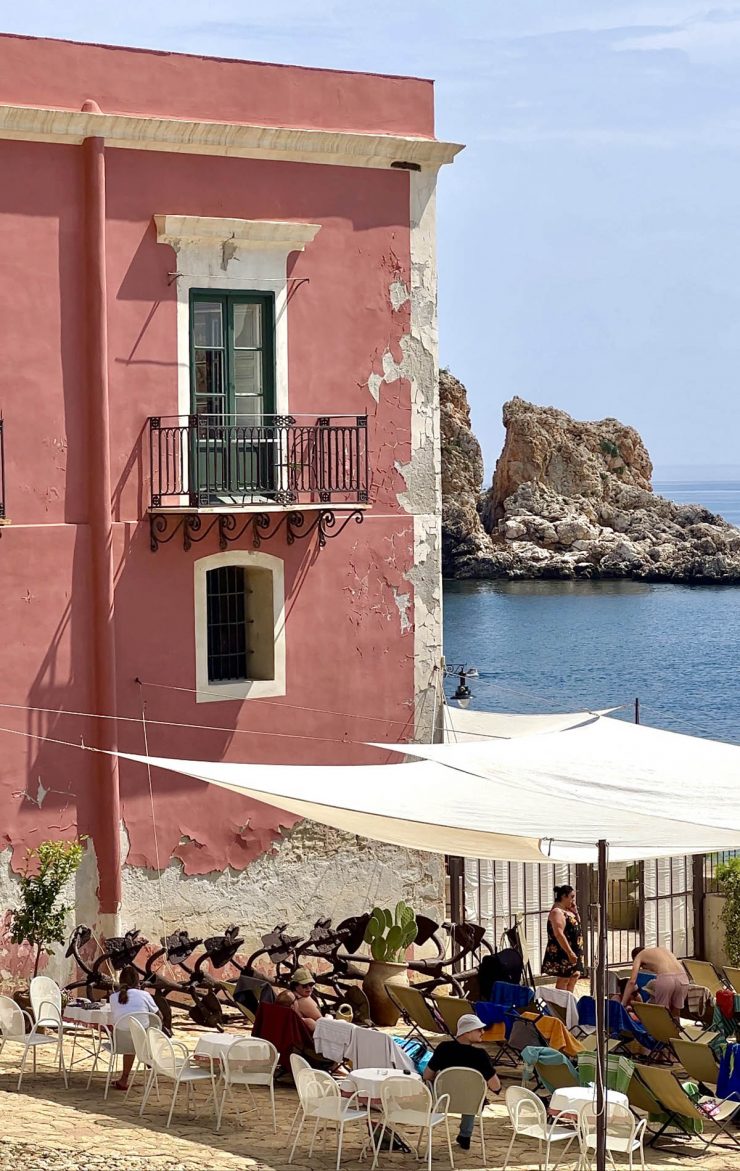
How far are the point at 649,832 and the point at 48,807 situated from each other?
7.23 m

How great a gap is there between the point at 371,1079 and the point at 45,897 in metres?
5.04

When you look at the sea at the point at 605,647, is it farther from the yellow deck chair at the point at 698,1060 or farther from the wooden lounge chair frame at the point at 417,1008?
the yellow deck chair at the point at 698,1060

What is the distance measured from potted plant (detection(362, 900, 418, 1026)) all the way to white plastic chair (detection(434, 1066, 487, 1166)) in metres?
4.27

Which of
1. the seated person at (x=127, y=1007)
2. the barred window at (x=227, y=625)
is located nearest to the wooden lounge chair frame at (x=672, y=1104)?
the seated person at (x=127, y=1007)

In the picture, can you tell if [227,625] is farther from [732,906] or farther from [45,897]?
[732,906]

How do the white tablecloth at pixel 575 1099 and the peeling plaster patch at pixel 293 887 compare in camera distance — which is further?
the peeling plaster patch at pixel 293 887

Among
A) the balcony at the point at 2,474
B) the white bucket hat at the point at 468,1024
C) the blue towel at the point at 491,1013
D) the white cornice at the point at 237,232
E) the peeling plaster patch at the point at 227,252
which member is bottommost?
the blue towel at the point at 491,1013

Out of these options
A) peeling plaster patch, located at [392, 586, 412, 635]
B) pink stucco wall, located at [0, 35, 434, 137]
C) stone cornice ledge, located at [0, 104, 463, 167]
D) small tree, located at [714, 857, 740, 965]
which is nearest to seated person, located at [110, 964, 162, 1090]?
peeling plaster patch, located at [392, 586, 412, 635]

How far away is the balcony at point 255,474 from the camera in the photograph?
16672 mm

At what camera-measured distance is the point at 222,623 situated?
17562mm

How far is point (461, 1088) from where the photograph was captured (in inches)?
449

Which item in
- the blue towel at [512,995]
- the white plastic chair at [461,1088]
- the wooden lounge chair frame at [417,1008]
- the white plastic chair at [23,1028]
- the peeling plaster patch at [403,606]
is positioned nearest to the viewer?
the white plastic chair at [461,1088]

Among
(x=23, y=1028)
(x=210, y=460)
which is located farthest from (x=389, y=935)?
(x=210, y=460)

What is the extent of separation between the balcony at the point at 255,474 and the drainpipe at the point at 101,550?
573 millimetres
